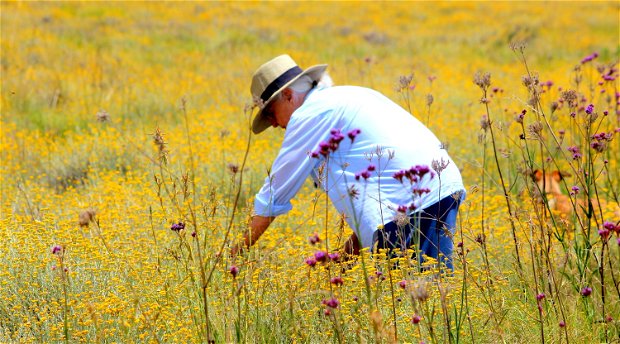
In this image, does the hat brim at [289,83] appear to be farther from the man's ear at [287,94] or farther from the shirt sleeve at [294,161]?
the shirt sleeve at [294,161]

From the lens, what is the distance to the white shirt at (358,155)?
135 inches

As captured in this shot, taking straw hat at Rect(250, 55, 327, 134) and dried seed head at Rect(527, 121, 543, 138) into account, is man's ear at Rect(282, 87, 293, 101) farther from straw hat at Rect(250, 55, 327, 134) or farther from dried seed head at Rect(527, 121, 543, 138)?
dried seed head at Rect(527, 121, 543, 138)

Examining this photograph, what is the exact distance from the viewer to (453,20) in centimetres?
2494

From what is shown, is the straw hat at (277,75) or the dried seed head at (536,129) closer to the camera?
the dried seed head at (536,129)

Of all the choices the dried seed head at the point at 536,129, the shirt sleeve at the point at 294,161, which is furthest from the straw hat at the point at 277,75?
the dried seed head at the point at 536,129

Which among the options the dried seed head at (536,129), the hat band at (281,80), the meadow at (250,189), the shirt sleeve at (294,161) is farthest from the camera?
the hat band at (281,80)

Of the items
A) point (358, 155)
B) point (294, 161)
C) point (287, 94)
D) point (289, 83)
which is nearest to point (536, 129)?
point (358, 155)

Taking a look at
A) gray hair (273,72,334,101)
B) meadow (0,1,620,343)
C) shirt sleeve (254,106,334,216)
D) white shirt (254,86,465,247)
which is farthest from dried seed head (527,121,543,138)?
gray hair (273,72,334,101)

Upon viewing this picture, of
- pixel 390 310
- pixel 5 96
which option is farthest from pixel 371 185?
pixel 5 96

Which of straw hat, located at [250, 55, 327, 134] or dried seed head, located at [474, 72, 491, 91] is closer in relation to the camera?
dried seed head, located at [474, 72, 491, 91]

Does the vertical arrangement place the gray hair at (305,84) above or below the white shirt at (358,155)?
above

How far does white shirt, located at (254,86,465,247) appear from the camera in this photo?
3.43 metres

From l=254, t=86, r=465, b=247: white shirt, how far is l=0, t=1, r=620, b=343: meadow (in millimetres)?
210

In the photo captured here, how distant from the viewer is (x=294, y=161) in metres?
3.44
